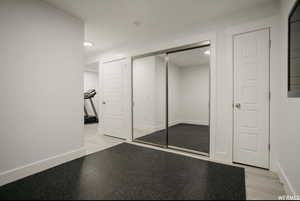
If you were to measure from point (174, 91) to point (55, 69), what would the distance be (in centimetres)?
335

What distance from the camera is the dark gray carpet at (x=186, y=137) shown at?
3077mm

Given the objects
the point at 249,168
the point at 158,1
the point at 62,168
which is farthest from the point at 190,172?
the point at 158,1

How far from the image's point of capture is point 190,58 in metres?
4.11

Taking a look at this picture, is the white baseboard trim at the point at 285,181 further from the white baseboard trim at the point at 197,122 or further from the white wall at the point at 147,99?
the white wall at the point at 147,99

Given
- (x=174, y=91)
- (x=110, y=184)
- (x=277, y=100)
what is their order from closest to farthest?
(x=110, y=184), (x=277, y=100), (x=174, y=91)

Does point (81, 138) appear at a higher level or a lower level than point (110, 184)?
higher

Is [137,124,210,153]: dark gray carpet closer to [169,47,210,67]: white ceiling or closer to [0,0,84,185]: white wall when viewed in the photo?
[0,0,84,185]: white wall

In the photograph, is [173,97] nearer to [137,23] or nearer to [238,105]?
[238,105]

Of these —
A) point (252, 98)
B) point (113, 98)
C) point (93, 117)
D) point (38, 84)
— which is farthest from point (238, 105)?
point (93, 117)

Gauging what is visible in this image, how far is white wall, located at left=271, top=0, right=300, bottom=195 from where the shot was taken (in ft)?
4.57

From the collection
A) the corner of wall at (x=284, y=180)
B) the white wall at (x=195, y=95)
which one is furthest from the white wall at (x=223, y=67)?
the white wall at (x=195, y=95)

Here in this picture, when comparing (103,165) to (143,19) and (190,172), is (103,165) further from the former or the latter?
(143,19)

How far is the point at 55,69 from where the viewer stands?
2.28m

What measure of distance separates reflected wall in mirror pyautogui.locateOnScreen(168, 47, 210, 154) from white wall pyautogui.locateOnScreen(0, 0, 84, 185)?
2.49 meters
